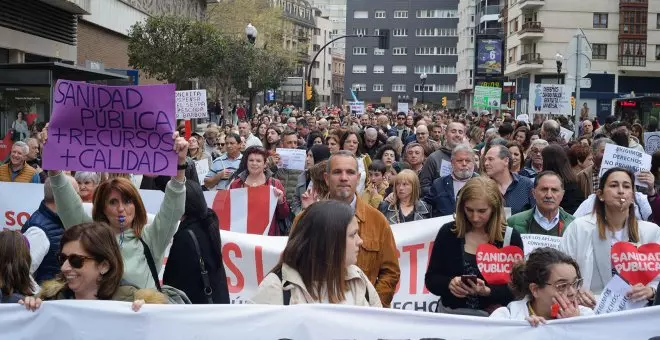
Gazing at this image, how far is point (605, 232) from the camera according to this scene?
6.40 m

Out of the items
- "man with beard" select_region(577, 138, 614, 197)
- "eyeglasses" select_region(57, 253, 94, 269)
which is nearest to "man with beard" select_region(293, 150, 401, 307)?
"eyeglasses" select_region(57, 253, 94, 269)

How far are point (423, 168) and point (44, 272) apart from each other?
560 centimetres

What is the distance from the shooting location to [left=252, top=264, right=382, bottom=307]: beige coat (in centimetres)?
464

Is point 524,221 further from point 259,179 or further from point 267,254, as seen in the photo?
point 259,179

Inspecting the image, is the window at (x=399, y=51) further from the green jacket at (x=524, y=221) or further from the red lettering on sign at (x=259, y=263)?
the green jacket at (x=524, y=221)

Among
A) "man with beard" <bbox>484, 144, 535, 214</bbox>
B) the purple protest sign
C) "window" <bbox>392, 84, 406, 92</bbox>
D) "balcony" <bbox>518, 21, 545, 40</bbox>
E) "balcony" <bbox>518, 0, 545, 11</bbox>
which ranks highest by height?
"balcony" <bbox>518, 0, 545, 11</bbox>

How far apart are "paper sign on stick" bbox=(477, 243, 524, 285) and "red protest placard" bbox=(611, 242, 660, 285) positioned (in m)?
0.66

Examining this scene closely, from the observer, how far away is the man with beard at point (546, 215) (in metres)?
7.04

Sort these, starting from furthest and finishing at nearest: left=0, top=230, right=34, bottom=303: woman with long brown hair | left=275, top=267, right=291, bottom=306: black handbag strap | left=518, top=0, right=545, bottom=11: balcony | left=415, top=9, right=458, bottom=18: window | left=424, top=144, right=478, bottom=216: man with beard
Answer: left=415, top=9, right=458, bottom=18: window, left=518, top=0, right=545, bottom=11: balcony, left=424, top=144, right=478, bottom=216: man with beard, left=0, top=230, right=34, bottom=303: woman with long brown hair, left=275, top=267, right=291, bottom=306: black handbag strap

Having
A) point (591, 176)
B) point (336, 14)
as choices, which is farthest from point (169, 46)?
point (336, 14)

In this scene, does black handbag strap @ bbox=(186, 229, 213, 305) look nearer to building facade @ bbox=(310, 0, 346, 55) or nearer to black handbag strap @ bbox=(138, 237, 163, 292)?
black handbag strap @ bbox=(138, 237, 163, 292)

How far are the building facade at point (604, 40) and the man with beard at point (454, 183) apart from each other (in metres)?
57.9

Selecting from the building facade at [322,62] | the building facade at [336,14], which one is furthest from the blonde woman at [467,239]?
the building facade at [336,14]

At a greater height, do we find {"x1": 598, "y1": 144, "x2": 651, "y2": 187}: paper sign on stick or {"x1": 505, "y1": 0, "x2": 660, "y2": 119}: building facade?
{"x1": 505, "y1": 0, "x2": 660, "y2": 119}: building facade
